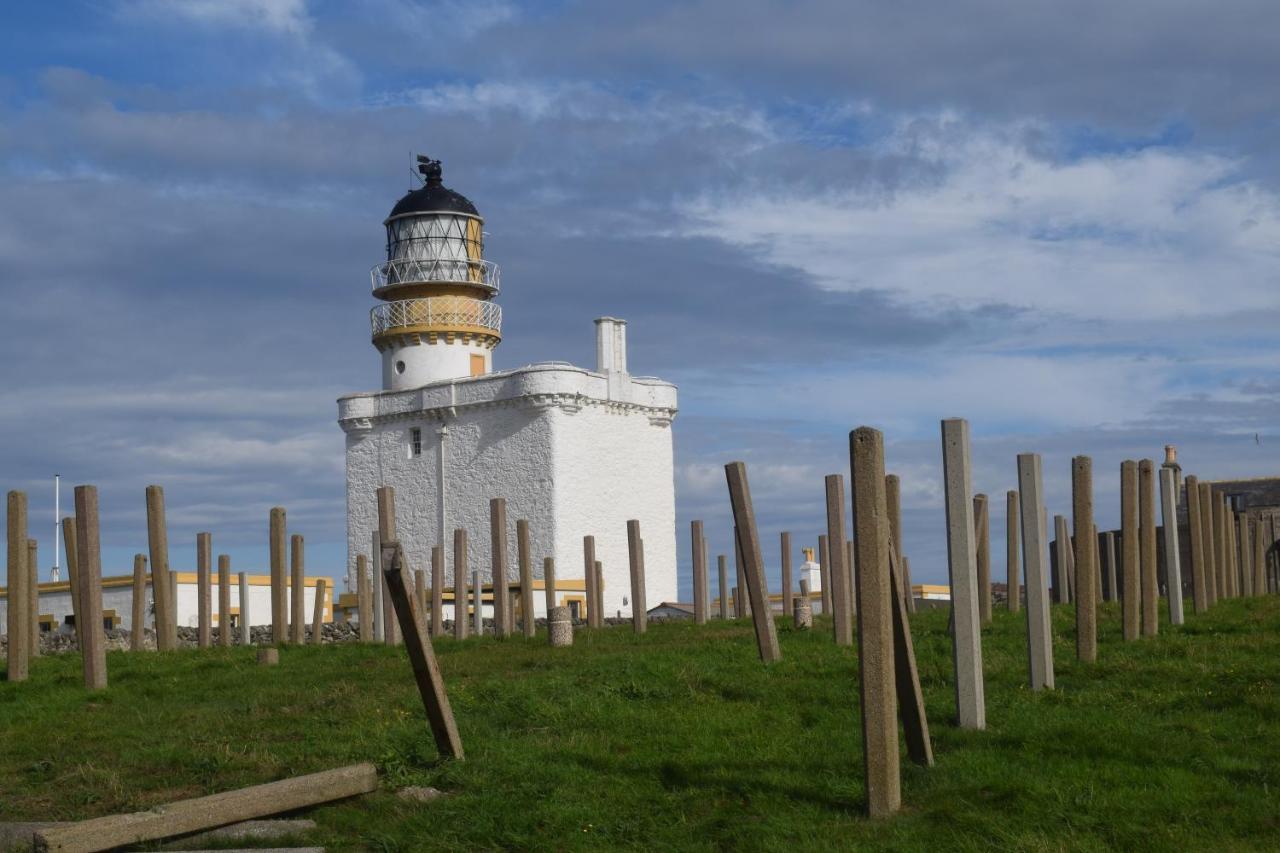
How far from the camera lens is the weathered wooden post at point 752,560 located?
1719 centimetres

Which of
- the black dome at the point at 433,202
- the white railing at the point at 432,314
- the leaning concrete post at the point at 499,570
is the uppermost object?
the black dome at the point at 433,202

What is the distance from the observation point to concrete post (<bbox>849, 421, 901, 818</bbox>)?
9.55 m

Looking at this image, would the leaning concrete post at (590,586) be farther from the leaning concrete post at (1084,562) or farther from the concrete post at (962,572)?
the concrete post at (962,572)

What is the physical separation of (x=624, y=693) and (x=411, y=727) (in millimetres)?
2330

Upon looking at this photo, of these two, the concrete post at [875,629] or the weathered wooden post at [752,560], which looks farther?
the weathered wooden post at [752,560]

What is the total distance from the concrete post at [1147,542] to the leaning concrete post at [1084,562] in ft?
5.99

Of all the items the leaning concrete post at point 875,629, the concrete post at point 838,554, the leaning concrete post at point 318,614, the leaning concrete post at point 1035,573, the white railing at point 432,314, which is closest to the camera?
the leaning concrete post at point 875,629

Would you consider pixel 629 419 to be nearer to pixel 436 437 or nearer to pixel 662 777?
pixel 436 437

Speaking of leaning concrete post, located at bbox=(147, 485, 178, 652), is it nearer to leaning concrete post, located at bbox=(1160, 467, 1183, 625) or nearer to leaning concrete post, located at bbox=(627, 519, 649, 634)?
leaning concrete post, located at bbox=(627, 519, 649, 634)

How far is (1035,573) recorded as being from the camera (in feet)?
46.1

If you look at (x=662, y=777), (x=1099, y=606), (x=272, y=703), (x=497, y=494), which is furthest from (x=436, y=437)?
(x=662, y=777)

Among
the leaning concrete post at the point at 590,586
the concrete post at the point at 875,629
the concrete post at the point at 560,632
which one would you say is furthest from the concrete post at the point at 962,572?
the leaning concrete post at the point at 590,586

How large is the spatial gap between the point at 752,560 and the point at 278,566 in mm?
12944

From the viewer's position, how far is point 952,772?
10.5m
